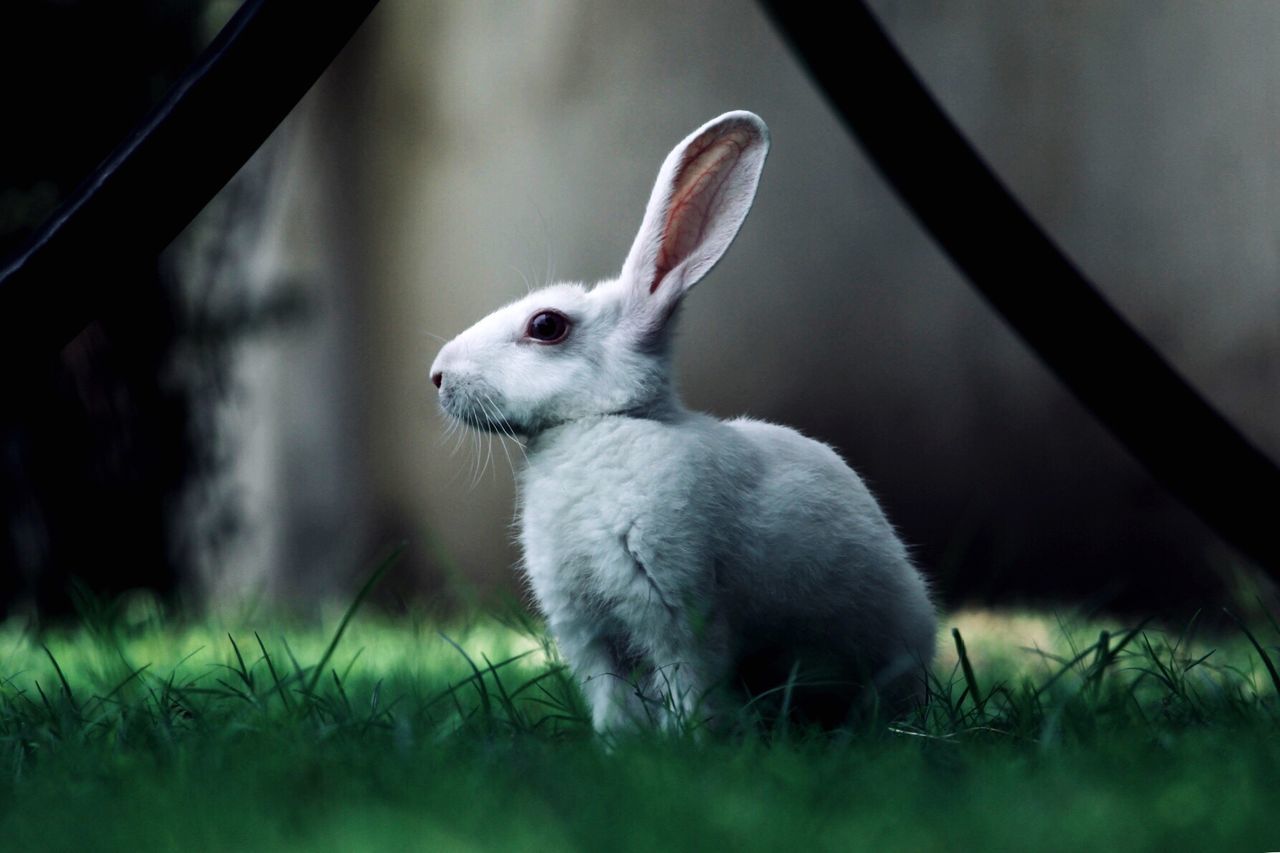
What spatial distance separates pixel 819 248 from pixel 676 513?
2.73 metres

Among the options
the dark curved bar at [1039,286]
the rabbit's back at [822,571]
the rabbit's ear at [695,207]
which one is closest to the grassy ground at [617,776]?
the rabbit's back at [822,571]

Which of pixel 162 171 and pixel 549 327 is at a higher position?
Answer: pixel 162 171

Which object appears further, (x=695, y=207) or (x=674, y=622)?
(x=695, y=207)

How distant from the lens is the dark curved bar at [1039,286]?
1758 mm

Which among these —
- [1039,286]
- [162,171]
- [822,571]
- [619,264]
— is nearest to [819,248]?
[619,264]

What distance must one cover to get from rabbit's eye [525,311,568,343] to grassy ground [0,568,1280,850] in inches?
17.4

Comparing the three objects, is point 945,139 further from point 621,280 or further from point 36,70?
point 36,70

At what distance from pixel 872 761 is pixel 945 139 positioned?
930 mm

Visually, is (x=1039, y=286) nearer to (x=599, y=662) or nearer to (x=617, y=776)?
(x=599, y=662)

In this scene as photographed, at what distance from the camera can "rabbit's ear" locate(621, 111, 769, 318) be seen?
1707 mm

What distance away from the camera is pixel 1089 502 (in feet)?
12.6

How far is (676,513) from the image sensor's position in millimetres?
1535

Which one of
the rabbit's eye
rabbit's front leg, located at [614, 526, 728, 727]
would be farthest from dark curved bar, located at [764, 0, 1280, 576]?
rabbit's front leg, located at [614, 526, 728, 727]

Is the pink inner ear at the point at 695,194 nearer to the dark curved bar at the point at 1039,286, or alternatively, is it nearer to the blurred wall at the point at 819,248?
the dark curved bar at the point at 1039,286
